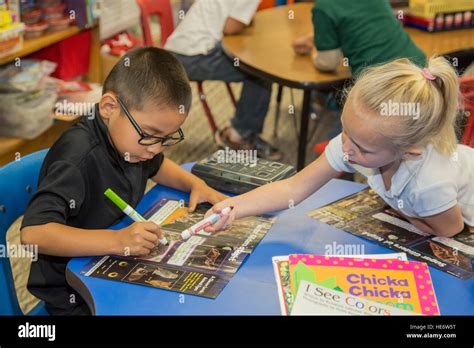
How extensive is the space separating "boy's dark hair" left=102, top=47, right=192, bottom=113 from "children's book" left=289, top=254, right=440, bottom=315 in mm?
A: 443

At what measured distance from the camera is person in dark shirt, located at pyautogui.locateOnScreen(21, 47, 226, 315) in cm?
118

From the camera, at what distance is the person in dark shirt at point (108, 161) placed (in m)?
1.18

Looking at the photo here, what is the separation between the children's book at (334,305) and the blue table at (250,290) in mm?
46

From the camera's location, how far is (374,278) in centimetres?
112

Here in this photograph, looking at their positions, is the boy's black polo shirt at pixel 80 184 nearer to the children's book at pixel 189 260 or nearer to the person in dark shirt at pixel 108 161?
the person in dark shirt at pixel 108 161

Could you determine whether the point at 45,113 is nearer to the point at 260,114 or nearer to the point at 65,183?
the point at 260,114

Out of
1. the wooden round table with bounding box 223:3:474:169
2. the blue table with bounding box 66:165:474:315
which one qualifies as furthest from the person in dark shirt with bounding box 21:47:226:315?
the wooden round table with bounding box 223:3:474:169

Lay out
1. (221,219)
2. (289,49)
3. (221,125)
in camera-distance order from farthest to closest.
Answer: (221,125), (289,49), (221,219)

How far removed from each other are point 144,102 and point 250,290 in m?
0.48

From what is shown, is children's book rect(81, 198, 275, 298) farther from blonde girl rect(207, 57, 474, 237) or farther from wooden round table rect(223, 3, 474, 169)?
wooden round table rect(223, 3, 474, 169)

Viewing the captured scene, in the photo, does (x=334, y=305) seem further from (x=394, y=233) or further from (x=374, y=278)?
(x=394, y=233)

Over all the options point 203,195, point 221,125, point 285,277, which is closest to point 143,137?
point 203,195

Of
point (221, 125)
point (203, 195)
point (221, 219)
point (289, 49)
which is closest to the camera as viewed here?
point (221, 219)

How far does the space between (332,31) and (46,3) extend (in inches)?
53.7
